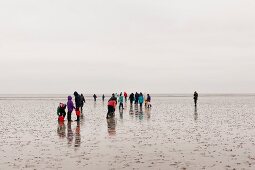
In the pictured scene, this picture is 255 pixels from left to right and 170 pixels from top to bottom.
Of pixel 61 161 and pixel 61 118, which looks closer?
pixel 61 161

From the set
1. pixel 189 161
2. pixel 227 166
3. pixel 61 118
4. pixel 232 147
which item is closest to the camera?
pixel 227 166

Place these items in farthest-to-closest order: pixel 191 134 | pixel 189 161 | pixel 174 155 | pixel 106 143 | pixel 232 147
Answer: pixel 191 134 < pixel 106 143 < pixel 232 147 < pixel 174 155 < pixel 189 161

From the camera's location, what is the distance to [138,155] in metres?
13.0

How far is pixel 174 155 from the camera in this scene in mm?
12938

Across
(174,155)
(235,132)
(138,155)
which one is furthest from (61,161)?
(235,132)

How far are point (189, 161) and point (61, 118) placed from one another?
55.3ft

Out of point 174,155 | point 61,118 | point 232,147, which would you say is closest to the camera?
point 174,155

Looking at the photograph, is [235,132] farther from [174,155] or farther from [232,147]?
[174,155]

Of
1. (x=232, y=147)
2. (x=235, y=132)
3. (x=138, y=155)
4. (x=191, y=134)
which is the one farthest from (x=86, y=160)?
(x=235, y=132)

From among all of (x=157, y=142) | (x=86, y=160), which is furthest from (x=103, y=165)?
(x=157, y=142)

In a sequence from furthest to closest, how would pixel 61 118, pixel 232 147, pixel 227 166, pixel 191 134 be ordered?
pixel 61 118 → pixel 191 134 → pixel 232 147 → pixel 227 166

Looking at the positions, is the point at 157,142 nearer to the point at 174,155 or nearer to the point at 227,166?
the point at 174,155

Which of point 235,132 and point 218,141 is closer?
point 218,141

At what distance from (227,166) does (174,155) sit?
2.37 meters
